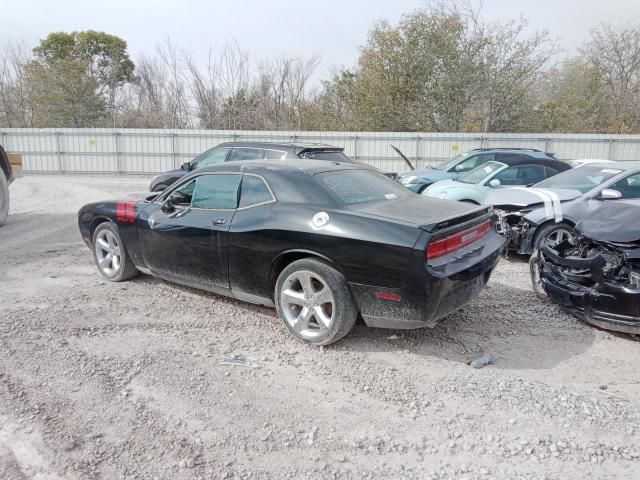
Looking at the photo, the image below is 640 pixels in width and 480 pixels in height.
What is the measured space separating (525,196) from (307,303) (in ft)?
14.5

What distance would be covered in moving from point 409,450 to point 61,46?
40419 millimetres

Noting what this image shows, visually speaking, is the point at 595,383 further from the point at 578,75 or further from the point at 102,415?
the point at 578,75

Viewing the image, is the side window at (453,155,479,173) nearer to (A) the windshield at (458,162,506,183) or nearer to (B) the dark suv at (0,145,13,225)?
(A) the windshield at (458,162,506,183)

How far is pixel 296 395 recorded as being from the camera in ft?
10.5

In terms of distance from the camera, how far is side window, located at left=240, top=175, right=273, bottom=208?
423cm

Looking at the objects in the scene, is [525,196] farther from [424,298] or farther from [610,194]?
[424,298]

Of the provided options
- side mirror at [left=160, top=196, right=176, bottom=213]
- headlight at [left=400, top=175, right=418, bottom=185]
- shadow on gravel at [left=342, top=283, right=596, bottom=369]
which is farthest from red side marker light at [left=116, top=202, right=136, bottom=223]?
headlight at [left=400, top=175, right=418, bottom=185]

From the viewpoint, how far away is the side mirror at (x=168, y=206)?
4.83 meters

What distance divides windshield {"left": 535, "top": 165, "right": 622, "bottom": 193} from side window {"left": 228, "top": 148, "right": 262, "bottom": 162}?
5.01 m

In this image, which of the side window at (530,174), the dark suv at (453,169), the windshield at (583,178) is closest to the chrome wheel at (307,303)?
the windshield at (583,178)

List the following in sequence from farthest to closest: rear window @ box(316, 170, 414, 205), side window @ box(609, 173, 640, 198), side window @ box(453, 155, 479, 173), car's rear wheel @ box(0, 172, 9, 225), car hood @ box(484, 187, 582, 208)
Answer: side window @ box(453, 155, 479, 173) < car's rear wheel @ box(0, 172, 9, 225) < car hood @ box(484, 187, 582, 208) < side window @ box(609, 173, 640, 198) < rear window @ box(316, 170, 414, 205)

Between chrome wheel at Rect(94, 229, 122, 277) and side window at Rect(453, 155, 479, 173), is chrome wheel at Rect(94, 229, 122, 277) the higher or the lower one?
the lower one

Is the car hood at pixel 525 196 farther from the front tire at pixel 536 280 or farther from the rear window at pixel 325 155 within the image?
the rear window at pixel 325 155

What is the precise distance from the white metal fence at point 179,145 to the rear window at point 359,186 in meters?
15.2
